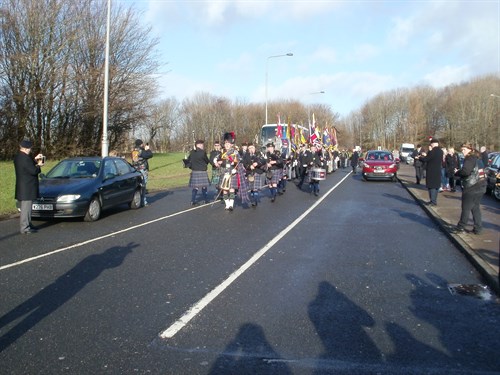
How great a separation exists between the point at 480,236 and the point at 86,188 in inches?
337

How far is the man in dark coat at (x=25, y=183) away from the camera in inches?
386

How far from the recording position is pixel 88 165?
12.7 meters

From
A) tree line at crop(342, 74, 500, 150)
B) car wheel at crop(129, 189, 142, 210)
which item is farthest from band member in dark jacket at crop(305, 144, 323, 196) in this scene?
tree line at crop(342, 74, 500, 150)

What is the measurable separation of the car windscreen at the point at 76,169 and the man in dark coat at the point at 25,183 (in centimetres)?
232

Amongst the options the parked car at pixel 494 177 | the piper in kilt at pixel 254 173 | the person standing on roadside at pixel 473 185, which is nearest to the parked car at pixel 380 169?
the parked car at pixel 494 177

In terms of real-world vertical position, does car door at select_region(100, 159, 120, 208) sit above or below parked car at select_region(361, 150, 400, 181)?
above

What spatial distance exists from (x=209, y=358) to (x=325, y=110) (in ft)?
284

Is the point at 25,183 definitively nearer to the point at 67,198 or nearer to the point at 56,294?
the point at 67,198

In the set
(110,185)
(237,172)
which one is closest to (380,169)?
(237,172)

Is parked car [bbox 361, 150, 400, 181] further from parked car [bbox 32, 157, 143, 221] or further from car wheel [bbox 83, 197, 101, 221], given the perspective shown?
car wheel [bbox 83, 197, 101, 221]

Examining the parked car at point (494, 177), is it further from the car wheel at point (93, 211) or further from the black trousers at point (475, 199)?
the car wheel at point (93, 211)

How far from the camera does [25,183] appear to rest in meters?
9.80

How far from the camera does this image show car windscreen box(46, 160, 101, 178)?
12.3 meters

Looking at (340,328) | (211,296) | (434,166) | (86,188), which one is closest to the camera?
(340,328)
